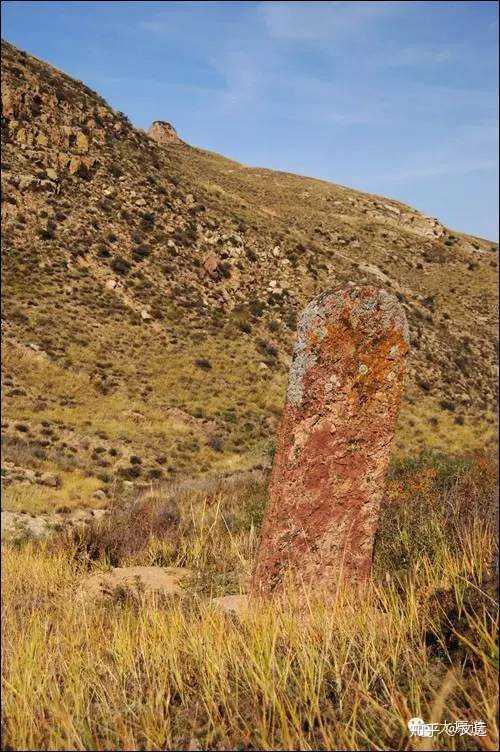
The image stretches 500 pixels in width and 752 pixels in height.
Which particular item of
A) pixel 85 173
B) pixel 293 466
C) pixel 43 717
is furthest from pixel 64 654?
pixel 85 173

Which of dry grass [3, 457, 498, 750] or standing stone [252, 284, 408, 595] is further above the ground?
standing stone [252, 284, 408, 595]

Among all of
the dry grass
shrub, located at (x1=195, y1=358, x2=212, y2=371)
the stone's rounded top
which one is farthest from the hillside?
the stone's rounded top

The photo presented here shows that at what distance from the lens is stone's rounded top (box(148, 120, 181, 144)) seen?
73125 mm

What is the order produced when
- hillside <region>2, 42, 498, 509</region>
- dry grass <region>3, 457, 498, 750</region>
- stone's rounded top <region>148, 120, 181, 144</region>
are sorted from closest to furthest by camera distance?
dry grass <region>3, 457, 498, 750</region>
hillside <region>2, 42, 498, 509</region>
stone's rounded top <region>148, 120, 181, 144</region>

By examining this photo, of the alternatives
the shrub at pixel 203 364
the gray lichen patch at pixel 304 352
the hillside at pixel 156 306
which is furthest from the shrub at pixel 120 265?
the gray lichen patch at pixel 304 352

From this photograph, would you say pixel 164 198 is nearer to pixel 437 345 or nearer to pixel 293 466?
pixel 437 345

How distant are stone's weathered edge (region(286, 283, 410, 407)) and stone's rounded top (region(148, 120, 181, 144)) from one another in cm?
7366

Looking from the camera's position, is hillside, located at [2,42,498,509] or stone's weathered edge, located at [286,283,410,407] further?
hillside, located at [2,42,498,509]

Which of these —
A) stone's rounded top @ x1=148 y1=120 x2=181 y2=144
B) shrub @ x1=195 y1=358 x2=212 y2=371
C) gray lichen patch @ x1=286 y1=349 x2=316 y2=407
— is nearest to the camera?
gray lichen patch @ x1=286 y1=349 x2=316 y2=407

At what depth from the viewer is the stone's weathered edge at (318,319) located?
4.56m

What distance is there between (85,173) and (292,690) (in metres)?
39.4

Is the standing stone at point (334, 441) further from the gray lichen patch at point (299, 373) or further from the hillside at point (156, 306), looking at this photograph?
the hillside at point (156, 306)

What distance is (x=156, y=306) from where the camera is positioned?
32.1m

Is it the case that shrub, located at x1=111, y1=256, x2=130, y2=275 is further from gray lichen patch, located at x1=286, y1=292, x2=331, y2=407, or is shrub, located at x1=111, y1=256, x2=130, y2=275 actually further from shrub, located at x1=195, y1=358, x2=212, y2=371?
gray lichen patch, located at x1=286, y1=292, x2=331, y2=407
